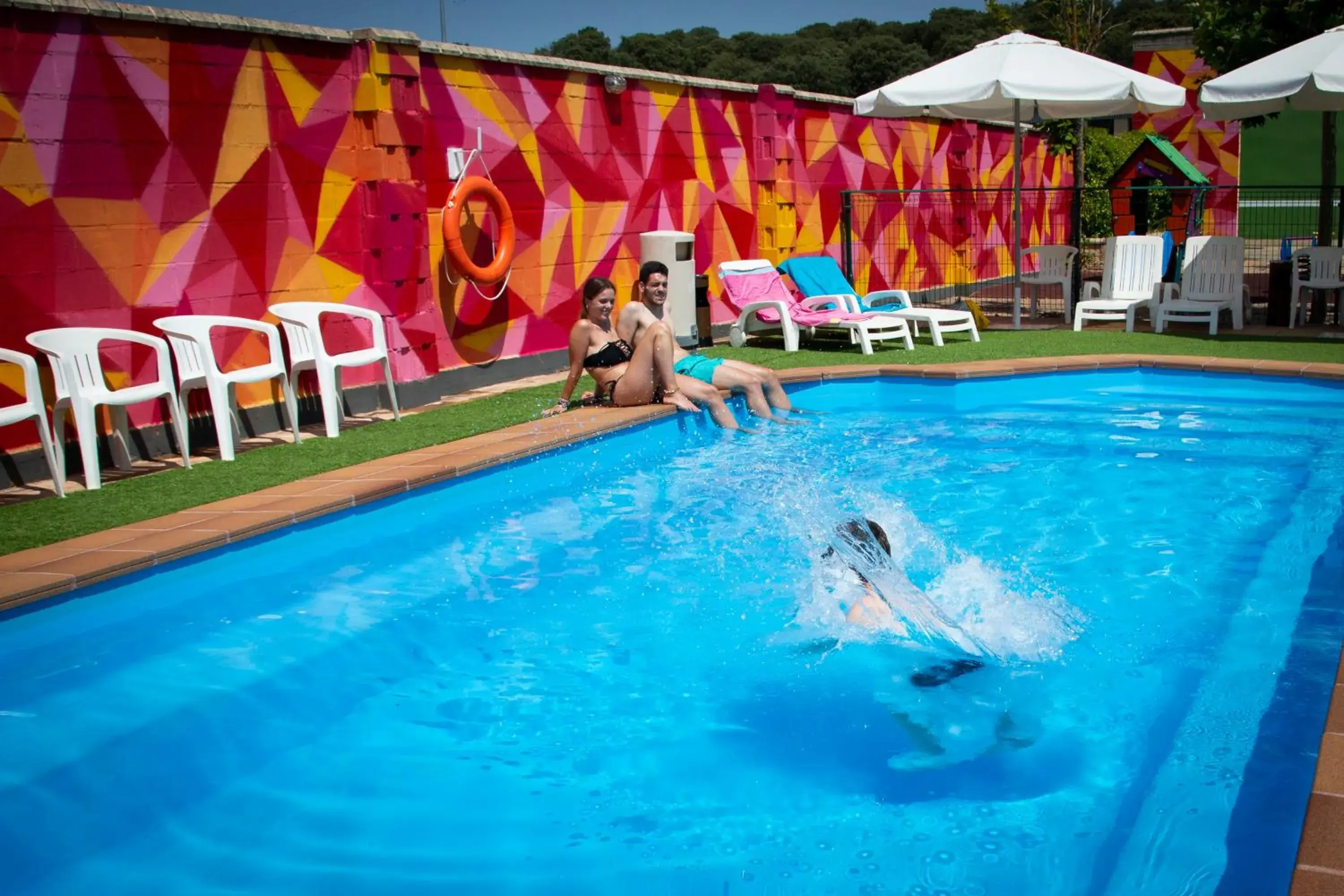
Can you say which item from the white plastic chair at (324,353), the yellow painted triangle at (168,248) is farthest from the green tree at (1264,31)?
the yellow painted triangle at (168,248)

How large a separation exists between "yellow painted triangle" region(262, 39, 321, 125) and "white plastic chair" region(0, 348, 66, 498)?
2.46 m

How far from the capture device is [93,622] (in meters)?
4.21

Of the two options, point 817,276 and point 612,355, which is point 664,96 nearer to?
point 817,276

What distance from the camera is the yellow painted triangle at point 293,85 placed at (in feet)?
23.8

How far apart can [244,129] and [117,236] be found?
109 centimetres

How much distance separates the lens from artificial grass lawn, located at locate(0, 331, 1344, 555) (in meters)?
5.24

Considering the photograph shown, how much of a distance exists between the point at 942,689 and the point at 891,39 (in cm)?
4391

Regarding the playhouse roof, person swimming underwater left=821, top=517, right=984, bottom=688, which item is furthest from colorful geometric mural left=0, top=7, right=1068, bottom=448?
the playhouse roof

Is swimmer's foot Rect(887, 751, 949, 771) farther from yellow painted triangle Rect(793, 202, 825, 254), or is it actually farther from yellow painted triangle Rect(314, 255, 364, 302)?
yellow painted triangle Rect(793, 202, 825, 254)

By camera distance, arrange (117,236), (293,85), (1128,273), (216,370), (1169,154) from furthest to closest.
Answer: (1169,154), (1128,273), (293,85), (117,236), (216,370)

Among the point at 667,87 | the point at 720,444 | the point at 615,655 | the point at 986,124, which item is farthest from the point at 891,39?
the point at 615,655

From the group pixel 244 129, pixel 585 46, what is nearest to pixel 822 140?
pixel 244 129

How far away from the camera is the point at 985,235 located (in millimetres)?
16766

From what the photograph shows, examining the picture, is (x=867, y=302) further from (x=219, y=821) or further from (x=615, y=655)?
(x=219, y=821)
